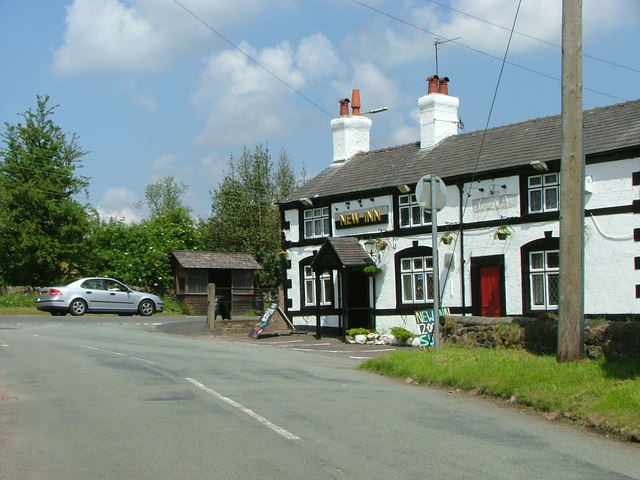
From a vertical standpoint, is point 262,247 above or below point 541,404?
above

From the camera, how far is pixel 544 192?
21438 millimetres

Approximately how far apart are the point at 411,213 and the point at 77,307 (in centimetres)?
1594

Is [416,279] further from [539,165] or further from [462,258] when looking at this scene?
[539,165]

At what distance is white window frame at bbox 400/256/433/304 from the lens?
80.3 feet

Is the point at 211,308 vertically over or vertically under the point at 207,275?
under

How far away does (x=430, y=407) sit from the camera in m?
10.1

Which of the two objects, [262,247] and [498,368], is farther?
[262,247]

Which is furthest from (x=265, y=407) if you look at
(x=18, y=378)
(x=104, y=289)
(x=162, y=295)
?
(x=162, y=295)

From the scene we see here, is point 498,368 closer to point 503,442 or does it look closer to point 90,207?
point 503,442

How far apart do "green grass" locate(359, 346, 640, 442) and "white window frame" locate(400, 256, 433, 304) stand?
10137mm

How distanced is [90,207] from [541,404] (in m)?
42.8

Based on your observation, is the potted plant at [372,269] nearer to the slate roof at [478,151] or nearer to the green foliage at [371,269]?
the green foliage at [371,269]

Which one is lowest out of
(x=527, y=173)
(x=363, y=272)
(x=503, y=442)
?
(x=503, y=442)

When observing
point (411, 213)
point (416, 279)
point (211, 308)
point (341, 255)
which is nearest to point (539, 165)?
point (411, 213)
